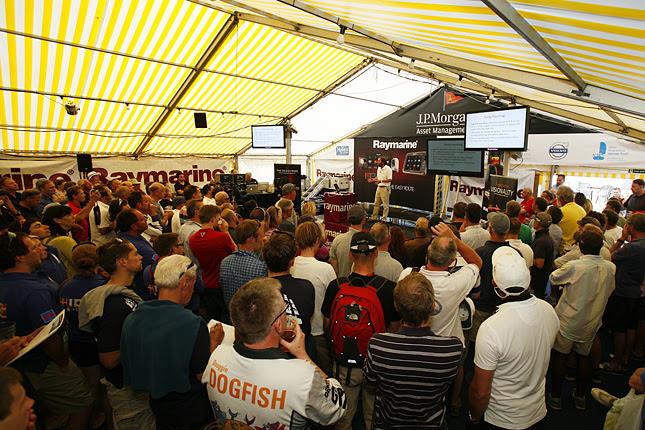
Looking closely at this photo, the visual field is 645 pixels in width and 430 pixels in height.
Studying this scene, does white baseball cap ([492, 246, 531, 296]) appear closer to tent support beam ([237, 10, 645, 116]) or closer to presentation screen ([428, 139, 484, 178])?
tent support beam ([237, 10, 645, 116])

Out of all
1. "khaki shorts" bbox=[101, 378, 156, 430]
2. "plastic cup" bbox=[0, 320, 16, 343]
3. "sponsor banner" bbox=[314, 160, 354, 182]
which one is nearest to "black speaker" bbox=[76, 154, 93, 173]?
"sponsor banner" bbox=[314, 160, 354, 182]

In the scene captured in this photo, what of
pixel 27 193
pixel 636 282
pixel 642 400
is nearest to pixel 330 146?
pixel 27 193

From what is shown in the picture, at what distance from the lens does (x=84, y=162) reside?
33.4ft

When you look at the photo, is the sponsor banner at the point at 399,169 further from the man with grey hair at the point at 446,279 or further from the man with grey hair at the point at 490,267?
the man with grey hair at the point at 446,279

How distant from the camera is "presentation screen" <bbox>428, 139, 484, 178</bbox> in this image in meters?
7.93

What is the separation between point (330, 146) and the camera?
14.9 m

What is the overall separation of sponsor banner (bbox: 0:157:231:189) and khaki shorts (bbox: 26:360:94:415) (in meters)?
10.1

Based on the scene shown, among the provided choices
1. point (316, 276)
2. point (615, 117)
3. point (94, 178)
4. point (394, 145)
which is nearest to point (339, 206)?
point (394, 145)

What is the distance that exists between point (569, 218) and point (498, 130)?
2101 mm

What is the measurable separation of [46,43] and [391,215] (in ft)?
33.8

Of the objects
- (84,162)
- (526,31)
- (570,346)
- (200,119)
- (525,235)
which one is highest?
(200,119)

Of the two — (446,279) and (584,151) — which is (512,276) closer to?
(446,279)

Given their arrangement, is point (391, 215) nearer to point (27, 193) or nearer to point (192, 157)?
point (192, 157)

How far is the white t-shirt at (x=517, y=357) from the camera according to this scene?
173 cm
